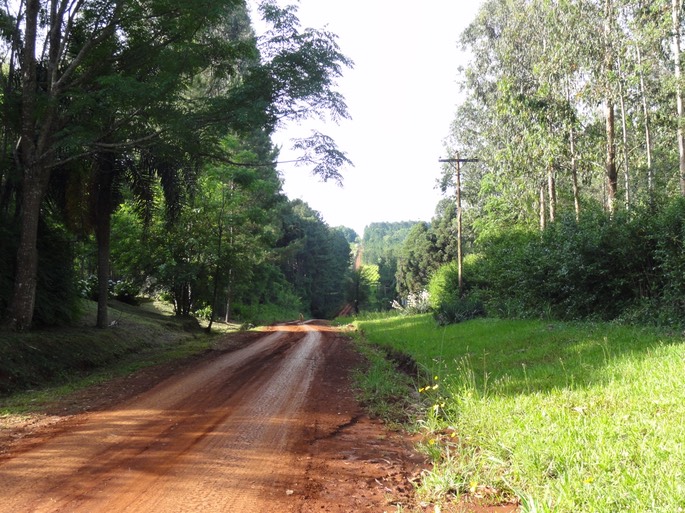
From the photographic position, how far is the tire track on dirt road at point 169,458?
373 centimetres

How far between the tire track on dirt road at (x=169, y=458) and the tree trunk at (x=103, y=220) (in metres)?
7.60

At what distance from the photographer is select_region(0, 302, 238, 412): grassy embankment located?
26.9ft

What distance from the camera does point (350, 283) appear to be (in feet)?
281

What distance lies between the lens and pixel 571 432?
4250 millimetres

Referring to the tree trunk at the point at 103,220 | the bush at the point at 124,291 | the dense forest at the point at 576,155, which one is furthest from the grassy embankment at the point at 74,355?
the dense forest at the point at 576,155

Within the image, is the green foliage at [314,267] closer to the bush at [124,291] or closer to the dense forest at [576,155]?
the dense forest at [576,155]

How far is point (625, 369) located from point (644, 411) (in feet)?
6.14

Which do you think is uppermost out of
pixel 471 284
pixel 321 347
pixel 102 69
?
pixel 102 69

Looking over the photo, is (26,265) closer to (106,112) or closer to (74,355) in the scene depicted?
(74,355)

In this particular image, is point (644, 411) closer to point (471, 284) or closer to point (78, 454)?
point (78, 454)

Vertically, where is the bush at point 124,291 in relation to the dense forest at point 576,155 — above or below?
→ below

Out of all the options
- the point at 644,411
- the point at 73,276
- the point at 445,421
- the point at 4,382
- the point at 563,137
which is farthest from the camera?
the point at 563,137

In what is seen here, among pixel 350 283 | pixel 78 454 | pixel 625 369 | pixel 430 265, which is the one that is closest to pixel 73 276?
pixel 78 454

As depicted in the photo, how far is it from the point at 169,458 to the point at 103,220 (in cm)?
1200
